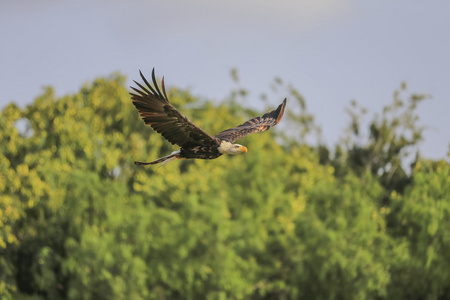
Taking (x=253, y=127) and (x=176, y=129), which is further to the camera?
(x=253, y=127)

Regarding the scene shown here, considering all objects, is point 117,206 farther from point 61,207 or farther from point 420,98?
point 420,98

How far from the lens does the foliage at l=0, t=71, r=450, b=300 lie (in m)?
29.4

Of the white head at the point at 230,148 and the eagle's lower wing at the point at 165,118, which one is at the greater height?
the eagle's lower wing at the point at 165,118

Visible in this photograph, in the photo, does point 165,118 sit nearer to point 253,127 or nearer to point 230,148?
point 230,148

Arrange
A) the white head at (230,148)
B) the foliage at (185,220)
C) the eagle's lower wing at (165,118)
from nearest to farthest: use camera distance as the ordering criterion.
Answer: the eagle's lower wing at (165,118), the white head at (230,148), the foliage at (185,220)

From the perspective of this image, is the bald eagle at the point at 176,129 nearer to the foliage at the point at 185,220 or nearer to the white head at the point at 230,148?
the white head at the point at 230,148

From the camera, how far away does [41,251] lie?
29844 mm

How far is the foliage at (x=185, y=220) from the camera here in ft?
96.3

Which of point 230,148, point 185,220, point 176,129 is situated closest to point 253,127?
point 230,148

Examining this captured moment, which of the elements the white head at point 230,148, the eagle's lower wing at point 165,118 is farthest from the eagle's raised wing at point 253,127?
the eagle's lower wing at point 165,118

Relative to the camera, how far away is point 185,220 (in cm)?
3188

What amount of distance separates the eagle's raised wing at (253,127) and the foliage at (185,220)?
14447 millimetres

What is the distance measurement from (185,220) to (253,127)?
60.8ft

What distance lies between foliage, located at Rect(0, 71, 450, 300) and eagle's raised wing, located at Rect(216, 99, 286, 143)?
47.4ft
